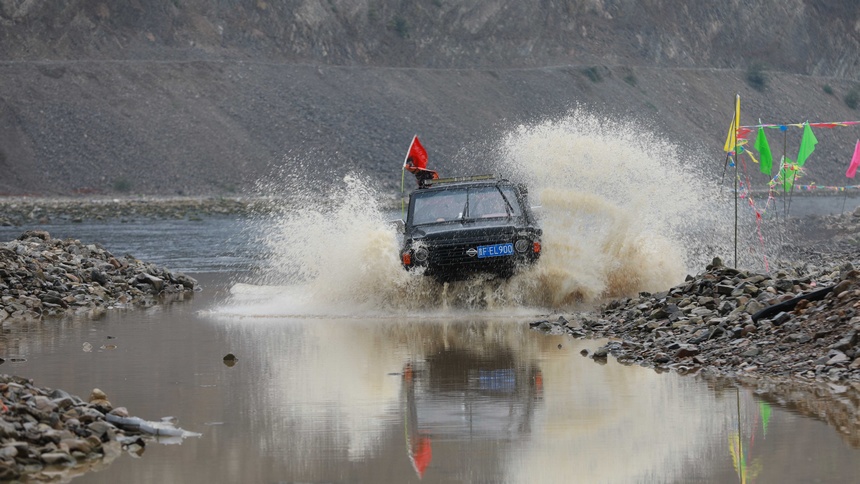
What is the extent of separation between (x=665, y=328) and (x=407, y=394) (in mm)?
4541

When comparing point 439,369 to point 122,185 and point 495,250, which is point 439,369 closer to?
point 495,250

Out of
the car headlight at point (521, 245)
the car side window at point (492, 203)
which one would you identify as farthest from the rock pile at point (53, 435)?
the car side window at point (492, 203)

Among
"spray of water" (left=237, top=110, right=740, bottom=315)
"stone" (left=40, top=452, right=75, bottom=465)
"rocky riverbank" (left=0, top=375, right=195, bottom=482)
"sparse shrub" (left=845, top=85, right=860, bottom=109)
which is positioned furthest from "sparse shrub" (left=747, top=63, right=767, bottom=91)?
"stone" (left=40, top=452, right=75, bottom=465)

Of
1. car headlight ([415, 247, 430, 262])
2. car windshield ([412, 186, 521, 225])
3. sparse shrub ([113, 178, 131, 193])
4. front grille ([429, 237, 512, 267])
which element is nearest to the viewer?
front grille ([429, 237, 512, 267])

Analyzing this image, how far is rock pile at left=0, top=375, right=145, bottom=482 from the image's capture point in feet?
27.1

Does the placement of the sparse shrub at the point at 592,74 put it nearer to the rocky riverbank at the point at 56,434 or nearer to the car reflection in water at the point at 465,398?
the car reflection in water at the point at 465,398

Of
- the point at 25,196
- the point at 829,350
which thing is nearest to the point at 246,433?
the point at 829,350

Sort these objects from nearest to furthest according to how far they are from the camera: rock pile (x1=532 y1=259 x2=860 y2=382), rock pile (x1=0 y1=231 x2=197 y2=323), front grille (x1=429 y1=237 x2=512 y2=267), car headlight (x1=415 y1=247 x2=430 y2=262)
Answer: rock pile (x1=532 y1=259 x2=860 y2=382) → front grille (x1=429 y1=237 x2=512 y2=267) → car headlight (x1=415 y1=247 x2=430 y2=262) → rock pile (x1=0 y1=231 x2=197 y2=323)

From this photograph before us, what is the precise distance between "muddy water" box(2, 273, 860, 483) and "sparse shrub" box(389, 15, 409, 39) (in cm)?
8562

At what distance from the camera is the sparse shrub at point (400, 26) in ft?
330

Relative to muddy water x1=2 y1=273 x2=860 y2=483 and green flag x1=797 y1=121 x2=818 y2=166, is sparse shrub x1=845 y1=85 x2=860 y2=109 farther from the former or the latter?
muddy water x1=2 y1=273 x2=860 y2=483

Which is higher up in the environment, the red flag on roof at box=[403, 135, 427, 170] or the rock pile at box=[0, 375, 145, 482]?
the red flag on roof at box=[403, 135, 427, 170]

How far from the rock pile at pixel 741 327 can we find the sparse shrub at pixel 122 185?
217ft

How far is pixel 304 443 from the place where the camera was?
30.1 feet
